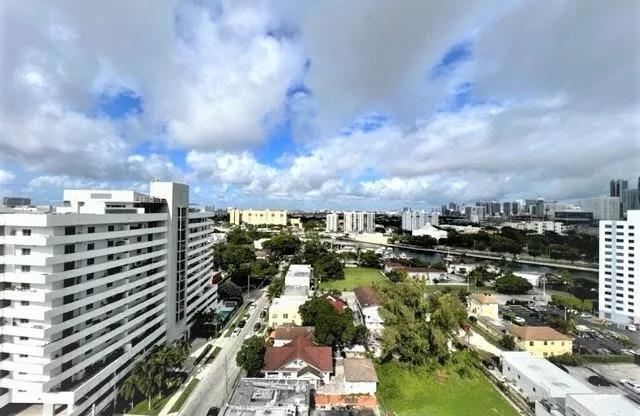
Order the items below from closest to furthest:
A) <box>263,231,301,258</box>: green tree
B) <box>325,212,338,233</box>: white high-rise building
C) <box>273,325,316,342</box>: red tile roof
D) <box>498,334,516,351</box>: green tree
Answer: <box>273,325,316,342</box>: red tile roof → <box>498,334,516,351</box>: green tree → <box>263,231,301,258</box>: green tree → <box>325,212,338,233</box>: white high-rise building

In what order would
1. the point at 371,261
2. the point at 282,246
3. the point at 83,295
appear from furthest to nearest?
the point at 282,246
the point at 371,261
the point at 83,295

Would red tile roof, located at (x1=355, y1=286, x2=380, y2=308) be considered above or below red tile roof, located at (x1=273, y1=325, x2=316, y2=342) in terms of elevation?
above

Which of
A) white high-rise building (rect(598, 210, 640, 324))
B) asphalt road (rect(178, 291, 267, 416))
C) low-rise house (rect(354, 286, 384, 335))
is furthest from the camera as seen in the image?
white high-rise building (rect(598, 210, 640, 324))

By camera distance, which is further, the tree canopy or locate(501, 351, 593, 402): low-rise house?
the tree canopy

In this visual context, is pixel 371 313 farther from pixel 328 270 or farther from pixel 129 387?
pixel 328 270

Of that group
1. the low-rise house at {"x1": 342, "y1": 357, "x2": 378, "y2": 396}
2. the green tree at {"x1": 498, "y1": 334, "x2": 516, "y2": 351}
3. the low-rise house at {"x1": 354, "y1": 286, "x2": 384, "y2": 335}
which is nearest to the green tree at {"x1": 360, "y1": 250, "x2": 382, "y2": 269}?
the low-rise house at {"x1": 354, "y1": 286, "x2": 384, "y2": 335}

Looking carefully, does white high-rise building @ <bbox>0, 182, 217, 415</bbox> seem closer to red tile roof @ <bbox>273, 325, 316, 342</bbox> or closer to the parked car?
red tile roof @ <bbox>273, 325, 316, 342</bbox>

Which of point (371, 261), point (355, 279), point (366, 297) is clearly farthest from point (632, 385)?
point (371, 261)

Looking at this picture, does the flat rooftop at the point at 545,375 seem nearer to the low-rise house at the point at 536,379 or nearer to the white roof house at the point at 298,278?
the low-rise house at the point at 536,379
